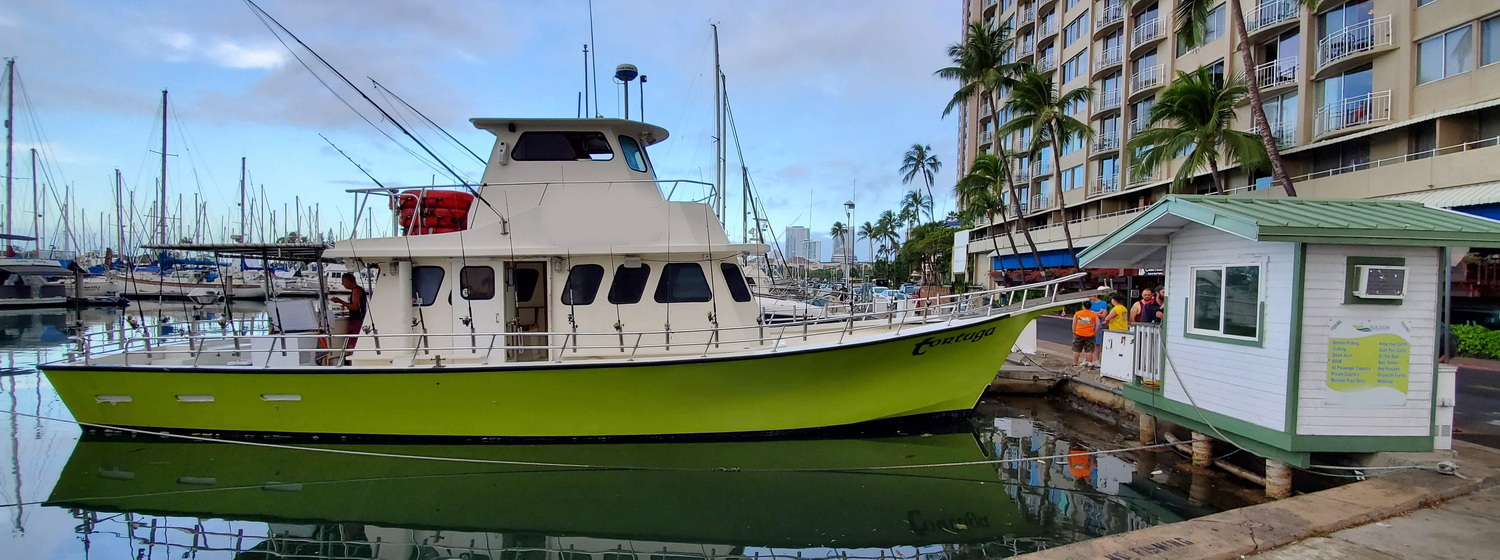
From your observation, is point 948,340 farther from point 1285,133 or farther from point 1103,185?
point 1103,185

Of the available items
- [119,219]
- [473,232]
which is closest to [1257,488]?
[473,232]

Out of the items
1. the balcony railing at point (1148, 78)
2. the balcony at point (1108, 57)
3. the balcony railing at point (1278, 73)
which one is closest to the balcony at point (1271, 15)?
the balcony railing at point (1278, 73)

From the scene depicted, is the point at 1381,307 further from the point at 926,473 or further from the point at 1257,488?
the point at 926,473

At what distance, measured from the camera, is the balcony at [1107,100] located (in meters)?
32.9

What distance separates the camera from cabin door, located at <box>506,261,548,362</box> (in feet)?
29.6

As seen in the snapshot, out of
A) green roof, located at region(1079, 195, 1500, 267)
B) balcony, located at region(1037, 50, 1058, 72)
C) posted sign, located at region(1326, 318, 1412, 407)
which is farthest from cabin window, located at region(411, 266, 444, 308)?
balcony, located at region(1037, 50, 1058, 72)

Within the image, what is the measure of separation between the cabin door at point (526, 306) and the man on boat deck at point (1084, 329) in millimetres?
8851

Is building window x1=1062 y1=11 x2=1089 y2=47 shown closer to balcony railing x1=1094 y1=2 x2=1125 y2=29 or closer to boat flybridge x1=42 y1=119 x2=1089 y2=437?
balcony railing x1=1094 y1=2 x2=1125 y2=29

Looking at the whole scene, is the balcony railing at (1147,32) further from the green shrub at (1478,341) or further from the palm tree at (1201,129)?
the green shrub at (1478,341)

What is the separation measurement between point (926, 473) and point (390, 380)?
639 cm

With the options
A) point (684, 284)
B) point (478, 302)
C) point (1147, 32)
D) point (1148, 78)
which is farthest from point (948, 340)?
point (1147, 32)

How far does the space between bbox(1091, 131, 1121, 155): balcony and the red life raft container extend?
31.3m

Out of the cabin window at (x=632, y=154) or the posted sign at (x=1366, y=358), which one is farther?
the cabin window at (x=632, y=154)

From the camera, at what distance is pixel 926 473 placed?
7.77 meters
